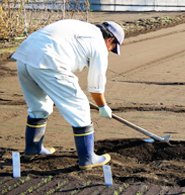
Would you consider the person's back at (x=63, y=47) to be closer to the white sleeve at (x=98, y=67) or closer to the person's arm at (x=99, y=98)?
the white sleeve at (x=98, y=67)

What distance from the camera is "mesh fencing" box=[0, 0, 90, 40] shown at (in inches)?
570

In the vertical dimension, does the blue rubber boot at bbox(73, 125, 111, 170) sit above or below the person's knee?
below

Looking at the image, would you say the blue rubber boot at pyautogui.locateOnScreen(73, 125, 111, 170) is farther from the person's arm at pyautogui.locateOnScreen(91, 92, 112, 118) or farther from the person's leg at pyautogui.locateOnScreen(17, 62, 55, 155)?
the person's leg at pyautogui.locateOnScreen(17, 62, 55, 155)

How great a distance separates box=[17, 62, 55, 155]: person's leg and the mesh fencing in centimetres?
896

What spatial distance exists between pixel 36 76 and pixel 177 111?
3.21 meters

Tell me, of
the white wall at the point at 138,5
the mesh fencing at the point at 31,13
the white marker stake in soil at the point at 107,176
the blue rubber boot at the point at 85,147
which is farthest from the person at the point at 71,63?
the white wall at the point at 138,5

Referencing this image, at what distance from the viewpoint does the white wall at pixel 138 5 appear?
1000 inches

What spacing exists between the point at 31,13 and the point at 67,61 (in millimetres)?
11324

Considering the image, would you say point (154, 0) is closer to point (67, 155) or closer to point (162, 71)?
point (162, 71)

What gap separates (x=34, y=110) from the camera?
5531 millimetres

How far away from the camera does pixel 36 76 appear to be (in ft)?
16.9

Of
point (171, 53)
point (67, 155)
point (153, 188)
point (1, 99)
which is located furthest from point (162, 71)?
point (153, 188)

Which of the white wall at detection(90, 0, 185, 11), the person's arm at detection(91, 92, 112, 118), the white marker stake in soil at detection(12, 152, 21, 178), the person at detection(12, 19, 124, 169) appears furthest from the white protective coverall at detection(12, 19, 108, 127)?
the white wall at detection(90, 0, 185, 11)

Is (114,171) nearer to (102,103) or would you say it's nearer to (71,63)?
(102,103)
